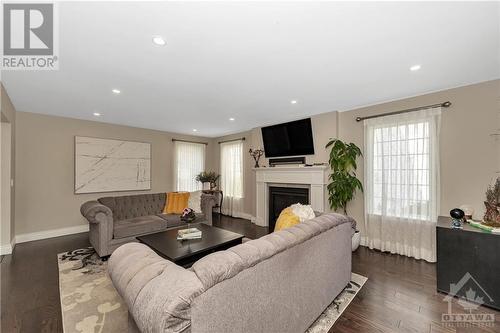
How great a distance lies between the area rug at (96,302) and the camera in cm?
184

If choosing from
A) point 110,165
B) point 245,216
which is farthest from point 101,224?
point 245,216

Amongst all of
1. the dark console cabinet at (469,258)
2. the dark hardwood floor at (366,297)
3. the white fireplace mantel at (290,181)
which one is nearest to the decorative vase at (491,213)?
the dark console cabinet at (469,258)

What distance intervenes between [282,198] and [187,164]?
3.19 metres

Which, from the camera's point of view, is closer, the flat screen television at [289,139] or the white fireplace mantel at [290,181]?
the white fireplace mantel at [290,181]

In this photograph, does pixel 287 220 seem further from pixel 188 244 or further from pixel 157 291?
pixel 157 291

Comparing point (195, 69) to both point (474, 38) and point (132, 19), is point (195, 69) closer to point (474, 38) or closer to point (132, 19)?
point (132, 19)

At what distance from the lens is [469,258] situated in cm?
228

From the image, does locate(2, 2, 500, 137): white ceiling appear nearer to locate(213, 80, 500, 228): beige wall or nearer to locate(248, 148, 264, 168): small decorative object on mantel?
locate(213, 80, 500, 228): beige wall

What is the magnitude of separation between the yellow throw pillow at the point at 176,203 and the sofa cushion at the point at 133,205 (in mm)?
175

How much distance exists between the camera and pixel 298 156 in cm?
476

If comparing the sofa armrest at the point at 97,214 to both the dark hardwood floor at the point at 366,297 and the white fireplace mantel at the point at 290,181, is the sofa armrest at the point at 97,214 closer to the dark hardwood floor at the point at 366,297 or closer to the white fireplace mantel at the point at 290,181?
the dark hardwood floor at the point at 366,297

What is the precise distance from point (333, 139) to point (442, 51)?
2.17m

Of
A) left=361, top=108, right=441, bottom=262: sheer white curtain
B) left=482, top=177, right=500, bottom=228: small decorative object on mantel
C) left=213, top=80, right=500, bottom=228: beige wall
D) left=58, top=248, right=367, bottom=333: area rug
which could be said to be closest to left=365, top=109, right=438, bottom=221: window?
left=361, top=108, right=441, bottom=262: sheer white curtain

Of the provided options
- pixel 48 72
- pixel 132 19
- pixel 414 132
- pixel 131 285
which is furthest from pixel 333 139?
pixel 48 72
